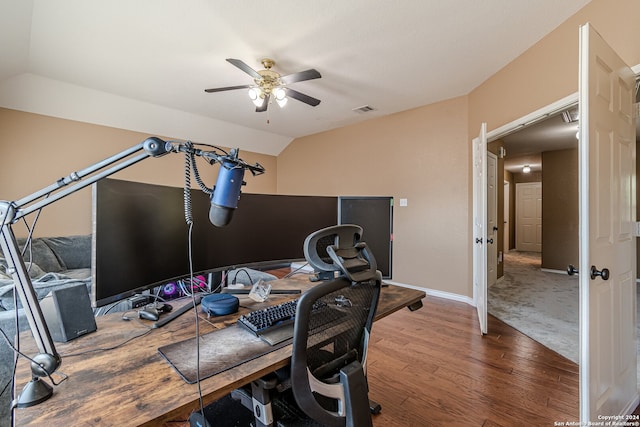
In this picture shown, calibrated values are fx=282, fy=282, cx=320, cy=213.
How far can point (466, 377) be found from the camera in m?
2.06

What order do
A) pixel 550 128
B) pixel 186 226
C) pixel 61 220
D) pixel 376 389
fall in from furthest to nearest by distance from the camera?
pixel 550 128
pixel 61 220
pixel 376 389
pixel 186 226

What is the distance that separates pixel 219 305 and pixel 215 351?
13.5 inches

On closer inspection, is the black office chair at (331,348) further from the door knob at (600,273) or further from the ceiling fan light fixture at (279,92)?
the ceiling fan light fixture at (279,92)

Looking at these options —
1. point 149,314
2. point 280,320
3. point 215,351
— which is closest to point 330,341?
point 280,320

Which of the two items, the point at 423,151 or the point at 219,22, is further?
the point at 423,151

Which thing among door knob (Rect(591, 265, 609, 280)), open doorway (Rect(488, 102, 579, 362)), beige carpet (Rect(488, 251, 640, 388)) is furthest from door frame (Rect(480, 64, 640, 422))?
door knob (Rect(591, 265, 609, 280))

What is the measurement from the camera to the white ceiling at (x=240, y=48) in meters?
2.06

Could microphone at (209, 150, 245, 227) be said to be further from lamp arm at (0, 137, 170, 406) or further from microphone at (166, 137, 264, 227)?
lamp arm at (0, 137, 170, 406)

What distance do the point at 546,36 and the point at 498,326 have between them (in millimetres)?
2708

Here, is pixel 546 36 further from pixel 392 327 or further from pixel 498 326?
pixel 392 327

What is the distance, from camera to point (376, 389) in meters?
1.95

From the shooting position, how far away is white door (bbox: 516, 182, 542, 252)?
765 centimetres

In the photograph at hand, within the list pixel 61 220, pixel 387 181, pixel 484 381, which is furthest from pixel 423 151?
pixel 61 220

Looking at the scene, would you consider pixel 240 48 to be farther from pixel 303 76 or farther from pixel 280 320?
pixel 280 320
